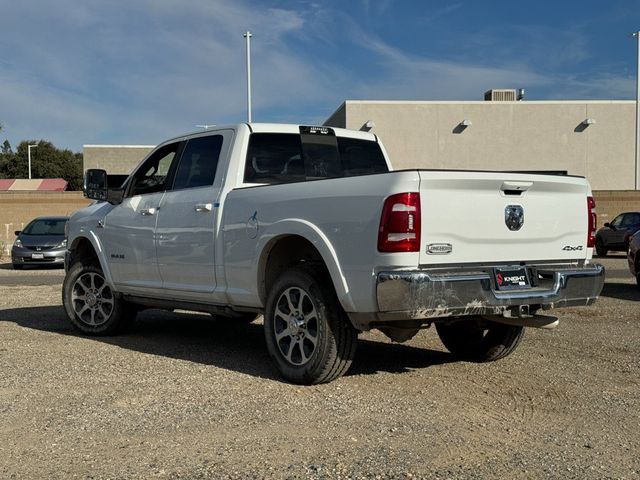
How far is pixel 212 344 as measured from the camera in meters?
7.49

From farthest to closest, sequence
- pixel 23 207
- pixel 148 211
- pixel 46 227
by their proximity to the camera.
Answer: pixel 23 207, pixel 46 227, pixel 148 211

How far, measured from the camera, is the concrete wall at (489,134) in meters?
32.4

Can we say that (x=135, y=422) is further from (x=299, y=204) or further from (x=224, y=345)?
(x=224, y=345)

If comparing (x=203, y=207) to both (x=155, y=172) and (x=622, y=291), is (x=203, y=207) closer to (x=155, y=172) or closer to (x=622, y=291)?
(x=155, y=172)

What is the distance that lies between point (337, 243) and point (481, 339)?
2.20 m

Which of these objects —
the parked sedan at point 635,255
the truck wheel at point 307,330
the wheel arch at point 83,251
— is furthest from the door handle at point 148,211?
the parked sedan at point 635,255

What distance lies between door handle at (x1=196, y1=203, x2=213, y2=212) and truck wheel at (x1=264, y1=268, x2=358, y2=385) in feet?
3.63

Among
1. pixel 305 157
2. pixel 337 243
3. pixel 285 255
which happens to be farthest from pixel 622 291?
pixel 337 243

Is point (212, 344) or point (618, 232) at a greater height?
point (618, 232)

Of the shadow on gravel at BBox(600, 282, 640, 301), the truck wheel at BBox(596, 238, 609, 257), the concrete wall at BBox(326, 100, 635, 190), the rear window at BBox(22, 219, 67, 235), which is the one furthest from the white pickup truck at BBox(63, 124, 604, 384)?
the concrete wall at BBox(326, 100, 635, 190)

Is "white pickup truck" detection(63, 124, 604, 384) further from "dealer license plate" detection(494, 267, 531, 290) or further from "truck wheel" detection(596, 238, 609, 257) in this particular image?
"truck wheel" detection(596, 238, 609, 257)

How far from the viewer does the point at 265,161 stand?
6598 millimetres

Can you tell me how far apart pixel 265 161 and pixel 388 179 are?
2071 mm

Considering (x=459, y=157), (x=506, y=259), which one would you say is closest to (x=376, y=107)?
(x=459, y=157)
